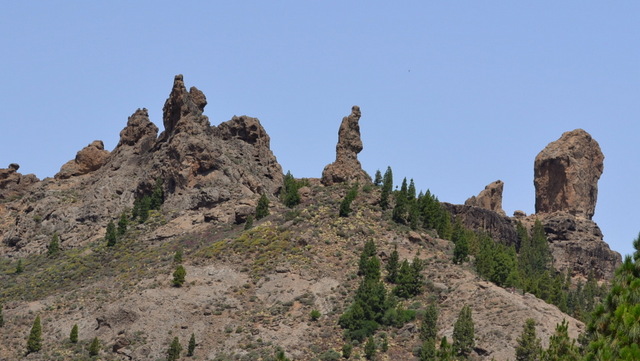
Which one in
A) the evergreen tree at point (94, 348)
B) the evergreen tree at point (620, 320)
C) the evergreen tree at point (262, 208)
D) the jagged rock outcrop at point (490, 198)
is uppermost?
the jagged rock outcrop at point (490, 198)

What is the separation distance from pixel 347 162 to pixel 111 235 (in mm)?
32922

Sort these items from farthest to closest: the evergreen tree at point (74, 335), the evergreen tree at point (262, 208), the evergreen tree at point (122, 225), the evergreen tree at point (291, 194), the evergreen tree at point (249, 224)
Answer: the evergreen tree at point (291, 194) → the evergreen tree at point (122, 225) → the evergreen tree at point (262, 208) → the evergreen tree at point (249, 224) → the evergreen tree at point (74, 335)

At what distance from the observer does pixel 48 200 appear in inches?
5812

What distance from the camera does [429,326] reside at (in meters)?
97.9

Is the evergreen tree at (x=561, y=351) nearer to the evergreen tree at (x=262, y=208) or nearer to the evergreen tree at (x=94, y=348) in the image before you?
the evergreen tree at (x=94, y=348)

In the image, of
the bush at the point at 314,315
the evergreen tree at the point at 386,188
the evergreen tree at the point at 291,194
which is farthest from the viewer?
the evergreen tree at the point at 291,194

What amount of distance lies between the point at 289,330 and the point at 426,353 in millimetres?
14870

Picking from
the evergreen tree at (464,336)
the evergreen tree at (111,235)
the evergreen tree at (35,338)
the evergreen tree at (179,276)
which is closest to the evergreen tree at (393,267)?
the evergreen tree at (464,336)

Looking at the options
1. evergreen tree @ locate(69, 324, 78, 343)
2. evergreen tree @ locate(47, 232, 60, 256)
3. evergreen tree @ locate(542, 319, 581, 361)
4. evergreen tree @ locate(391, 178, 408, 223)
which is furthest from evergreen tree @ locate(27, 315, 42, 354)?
evergreen tree @ locate(542, 319, 581, 361)

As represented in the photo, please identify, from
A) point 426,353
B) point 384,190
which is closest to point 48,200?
point 384,190

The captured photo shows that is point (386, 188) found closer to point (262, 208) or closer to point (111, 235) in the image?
point (262, 208)

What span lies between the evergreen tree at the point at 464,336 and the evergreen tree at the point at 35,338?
38.7 meters

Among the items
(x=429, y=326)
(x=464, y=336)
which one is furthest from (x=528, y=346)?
(x=429, y=326)

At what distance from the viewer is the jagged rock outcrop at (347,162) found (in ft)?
467
